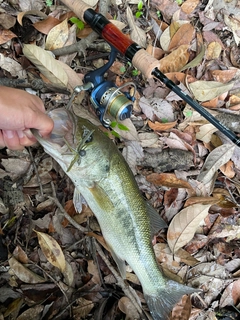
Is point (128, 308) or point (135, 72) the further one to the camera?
point (135, 72)

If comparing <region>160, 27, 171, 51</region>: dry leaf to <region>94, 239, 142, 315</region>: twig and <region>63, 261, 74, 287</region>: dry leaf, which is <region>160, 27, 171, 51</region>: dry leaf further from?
<region>63, 261, 74, 287</region>: dry leaf

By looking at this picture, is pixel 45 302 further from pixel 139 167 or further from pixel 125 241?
pixel 139 167

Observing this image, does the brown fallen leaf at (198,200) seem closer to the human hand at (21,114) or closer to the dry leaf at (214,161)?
the dry leaf at (214,161)

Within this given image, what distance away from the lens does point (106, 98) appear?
9.93 ft

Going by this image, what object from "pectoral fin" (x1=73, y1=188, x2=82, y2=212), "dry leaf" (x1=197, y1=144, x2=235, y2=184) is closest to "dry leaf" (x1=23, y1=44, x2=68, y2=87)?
"pectoral fin" (x1=73, y1=188, x2=82, y2=212)

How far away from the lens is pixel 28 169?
3.24m

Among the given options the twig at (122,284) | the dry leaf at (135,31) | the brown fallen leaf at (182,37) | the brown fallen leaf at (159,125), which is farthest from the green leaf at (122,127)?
the twig at (122,284)

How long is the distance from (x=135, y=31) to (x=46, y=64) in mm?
1095

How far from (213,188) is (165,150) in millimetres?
682

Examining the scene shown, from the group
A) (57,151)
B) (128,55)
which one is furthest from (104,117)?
(57,151)

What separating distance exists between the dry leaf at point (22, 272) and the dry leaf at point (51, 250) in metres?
0.20

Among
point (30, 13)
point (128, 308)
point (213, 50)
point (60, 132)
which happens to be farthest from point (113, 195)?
point (213, 50)

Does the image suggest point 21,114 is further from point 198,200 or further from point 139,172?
point 198,200

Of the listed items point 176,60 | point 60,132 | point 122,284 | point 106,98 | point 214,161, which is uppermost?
point 176,60
